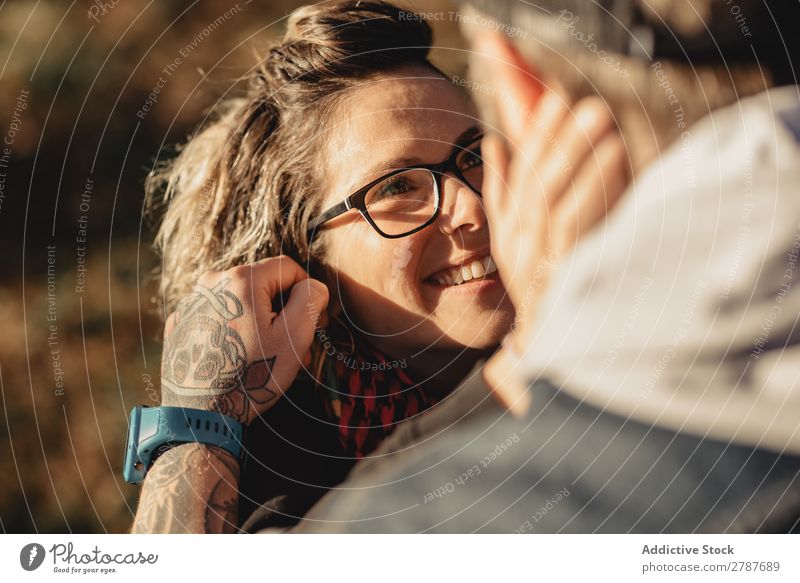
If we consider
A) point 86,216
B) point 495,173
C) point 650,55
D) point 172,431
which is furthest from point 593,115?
point 86,216

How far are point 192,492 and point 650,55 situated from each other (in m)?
0.67

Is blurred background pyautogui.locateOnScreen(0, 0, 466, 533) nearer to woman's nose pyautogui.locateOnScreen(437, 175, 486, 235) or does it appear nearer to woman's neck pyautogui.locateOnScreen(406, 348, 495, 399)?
woman's nose pyautogui.locateOnScreen(437, 175, 486, 235)

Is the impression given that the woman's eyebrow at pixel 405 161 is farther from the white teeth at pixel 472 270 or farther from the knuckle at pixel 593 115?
the knuckle at pixel 593 115

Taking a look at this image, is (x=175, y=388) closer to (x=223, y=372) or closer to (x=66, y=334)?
(x=223, y=372)

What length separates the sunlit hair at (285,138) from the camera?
3.06 ft

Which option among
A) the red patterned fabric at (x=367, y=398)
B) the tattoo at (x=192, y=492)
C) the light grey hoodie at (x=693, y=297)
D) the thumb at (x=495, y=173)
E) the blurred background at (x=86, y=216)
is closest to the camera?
the light grey hoodie at (x=693, y=297)

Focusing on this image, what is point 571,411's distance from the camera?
462 mm

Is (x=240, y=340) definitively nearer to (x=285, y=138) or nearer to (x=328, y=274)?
(x=328, y=274)

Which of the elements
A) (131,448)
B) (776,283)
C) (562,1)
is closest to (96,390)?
(131,448)

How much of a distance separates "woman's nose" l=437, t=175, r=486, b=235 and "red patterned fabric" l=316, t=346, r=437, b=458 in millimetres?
202

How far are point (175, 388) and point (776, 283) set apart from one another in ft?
2.21

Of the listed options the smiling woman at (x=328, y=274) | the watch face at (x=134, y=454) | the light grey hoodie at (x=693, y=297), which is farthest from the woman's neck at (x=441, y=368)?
the light grey hoodie at (x=693, y=297)

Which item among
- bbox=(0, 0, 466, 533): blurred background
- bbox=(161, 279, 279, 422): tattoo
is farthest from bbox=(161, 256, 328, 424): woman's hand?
bbox=(0, 0, 466, 533): blurred background
